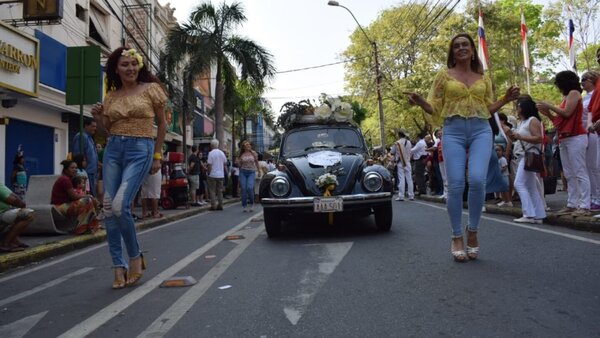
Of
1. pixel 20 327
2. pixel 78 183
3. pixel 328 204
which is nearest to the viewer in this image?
pixel 20 327

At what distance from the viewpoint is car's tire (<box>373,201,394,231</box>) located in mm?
6285

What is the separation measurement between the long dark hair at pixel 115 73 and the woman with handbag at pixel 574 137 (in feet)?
15.9

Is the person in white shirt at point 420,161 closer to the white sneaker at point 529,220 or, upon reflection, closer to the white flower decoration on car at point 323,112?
the white flower decoration on car at point 323,112

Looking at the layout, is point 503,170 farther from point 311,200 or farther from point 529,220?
point 311,200

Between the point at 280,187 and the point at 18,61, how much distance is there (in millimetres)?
9020

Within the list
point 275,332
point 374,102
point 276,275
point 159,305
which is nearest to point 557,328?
point 275,332

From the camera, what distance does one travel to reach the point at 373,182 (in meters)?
6.17

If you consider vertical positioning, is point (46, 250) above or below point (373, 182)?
below

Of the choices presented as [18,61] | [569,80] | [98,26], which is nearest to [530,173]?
[569,80]

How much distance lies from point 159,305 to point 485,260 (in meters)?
2.71

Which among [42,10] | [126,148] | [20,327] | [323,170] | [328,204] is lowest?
[20,327]

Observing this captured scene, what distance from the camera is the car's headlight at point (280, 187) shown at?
613cm

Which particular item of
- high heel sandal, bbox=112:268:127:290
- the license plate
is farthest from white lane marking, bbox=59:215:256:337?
the license plate

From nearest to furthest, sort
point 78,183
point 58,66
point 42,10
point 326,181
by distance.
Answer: point 326,181, point 78,183, point 42,10, point 58,66
